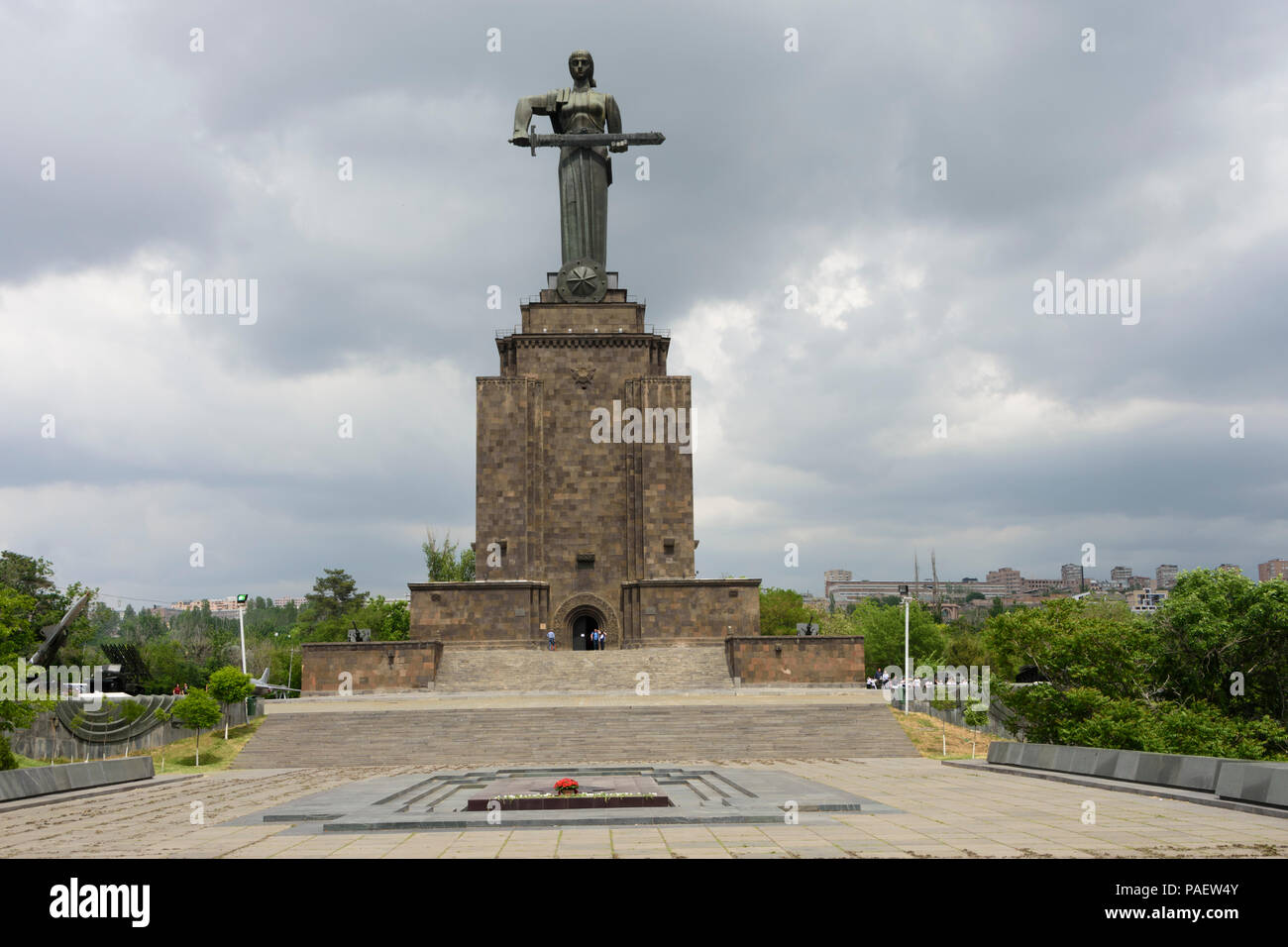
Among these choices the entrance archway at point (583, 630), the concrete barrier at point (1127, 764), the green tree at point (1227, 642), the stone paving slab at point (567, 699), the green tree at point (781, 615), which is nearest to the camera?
the concrete barrier at point (1127, 764)

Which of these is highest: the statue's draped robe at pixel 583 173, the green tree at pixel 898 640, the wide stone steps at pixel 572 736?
the statue's draped robe at pixel 583 173

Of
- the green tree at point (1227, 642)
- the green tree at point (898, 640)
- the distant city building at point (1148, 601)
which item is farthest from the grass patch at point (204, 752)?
the green tree at point (898, 640)

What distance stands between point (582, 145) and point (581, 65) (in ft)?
12.8

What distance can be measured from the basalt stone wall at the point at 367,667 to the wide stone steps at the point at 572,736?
6.98 m

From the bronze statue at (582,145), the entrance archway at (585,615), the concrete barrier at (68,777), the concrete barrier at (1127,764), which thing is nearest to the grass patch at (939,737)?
the concrete barrier at (1127,764)

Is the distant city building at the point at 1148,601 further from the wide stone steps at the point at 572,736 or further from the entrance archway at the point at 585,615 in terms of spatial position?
the entrance archway at the point at 585,615

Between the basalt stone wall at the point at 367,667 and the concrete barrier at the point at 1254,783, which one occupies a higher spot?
the concrete barrier at the point at 1254,783

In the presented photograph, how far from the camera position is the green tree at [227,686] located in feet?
110

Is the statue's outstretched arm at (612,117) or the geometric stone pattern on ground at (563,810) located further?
the statue's outstretched arm at (612,117)

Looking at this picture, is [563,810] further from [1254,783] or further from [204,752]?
[204,752]

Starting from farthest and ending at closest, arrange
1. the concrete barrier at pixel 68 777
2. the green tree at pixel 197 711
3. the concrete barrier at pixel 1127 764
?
the green tree at pixel 197 711, the concrete barrier at pixel 68 777, the concrete barrier at pixel 1127 764

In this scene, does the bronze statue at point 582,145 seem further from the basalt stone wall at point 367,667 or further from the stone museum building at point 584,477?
the basalt stone wall at point 367,667

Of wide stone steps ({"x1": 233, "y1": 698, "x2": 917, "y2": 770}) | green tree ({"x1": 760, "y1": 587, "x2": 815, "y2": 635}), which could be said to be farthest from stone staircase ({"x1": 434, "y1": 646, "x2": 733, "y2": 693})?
green tree ({"x1": 760, "y1": 587, "x2": 815, "y2": 635})
